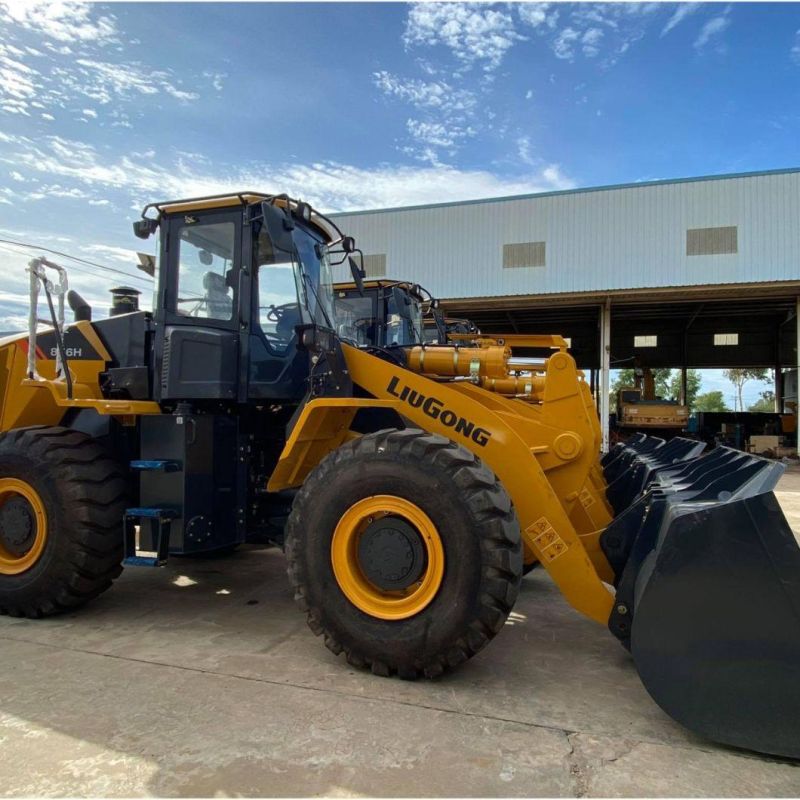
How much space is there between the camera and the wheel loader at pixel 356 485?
2.75 m

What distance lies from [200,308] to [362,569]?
231 centimetres

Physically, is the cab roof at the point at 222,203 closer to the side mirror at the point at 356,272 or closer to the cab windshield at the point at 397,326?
the side mirror at the point at 356,272

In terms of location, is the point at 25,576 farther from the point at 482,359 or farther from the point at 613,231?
the point at 613,231

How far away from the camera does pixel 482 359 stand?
4.68 m

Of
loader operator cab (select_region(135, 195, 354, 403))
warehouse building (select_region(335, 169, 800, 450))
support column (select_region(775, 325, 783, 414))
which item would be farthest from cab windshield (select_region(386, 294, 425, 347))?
support column (select_region(775, 325, 783, 414))

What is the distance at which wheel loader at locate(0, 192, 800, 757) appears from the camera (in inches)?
108

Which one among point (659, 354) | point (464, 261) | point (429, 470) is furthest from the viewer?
point (659, 354)

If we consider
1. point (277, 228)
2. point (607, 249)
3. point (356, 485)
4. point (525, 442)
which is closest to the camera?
point (356, 485)

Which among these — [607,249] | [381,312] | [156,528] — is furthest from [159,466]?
[607,249]

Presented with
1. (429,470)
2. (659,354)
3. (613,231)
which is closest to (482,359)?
(429,470)

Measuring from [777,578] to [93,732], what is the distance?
10.4 ft

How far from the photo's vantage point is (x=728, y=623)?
8.91 feet

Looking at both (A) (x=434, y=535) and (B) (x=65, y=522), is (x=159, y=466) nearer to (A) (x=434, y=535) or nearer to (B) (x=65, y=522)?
(B) (x=65, y=522)

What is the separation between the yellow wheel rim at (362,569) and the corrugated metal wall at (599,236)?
17.8 m
